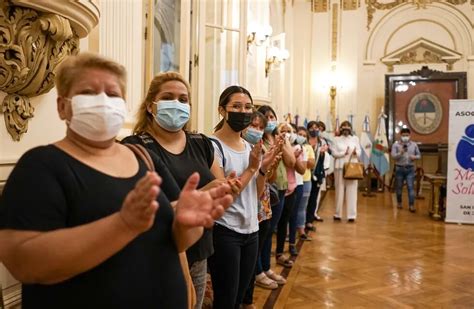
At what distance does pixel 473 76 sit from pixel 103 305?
11983 millimetres

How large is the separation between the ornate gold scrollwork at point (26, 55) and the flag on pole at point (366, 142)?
10.0 metres

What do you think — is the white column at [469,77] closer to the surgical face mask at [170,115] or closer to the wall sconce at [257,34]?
the wall sconce at [257,34]

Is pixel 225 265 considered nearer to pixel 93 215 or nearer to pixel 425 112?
pixel 93 215

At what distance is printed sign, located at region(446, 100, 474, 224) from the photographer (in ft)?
22.1

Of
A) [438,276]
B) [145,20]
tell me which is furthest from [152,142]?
[438,276]

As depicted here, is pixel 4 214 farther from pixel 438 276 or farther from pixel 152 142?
pixel 438 276

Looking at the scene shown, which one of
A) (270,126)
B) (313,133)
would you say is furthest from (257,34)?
(270,126)

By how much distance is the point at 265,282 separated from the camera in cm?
364

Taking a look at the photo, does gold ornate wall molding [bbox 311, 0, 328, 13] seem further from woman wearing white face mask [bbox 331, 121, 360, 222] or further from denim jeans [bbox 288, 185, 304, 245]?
denim jeans [bbox 288, 185, 304, 245]

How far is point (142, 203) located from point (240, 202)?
140cm

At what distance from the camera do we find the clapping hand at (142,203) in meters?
0.89

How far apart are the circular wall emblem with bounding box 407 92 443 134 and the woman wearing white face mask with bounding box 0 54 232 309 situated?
35.6ft

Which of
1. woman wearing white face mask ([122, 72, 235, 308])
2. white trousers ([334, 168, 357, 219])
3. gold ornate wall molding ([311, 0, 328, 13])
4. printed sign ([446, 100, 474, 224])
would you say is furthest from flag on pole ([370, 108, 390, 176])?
woman wearing white face mask ([122, 72, 235, 308])

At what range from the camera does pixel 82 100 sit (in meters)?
1.05
